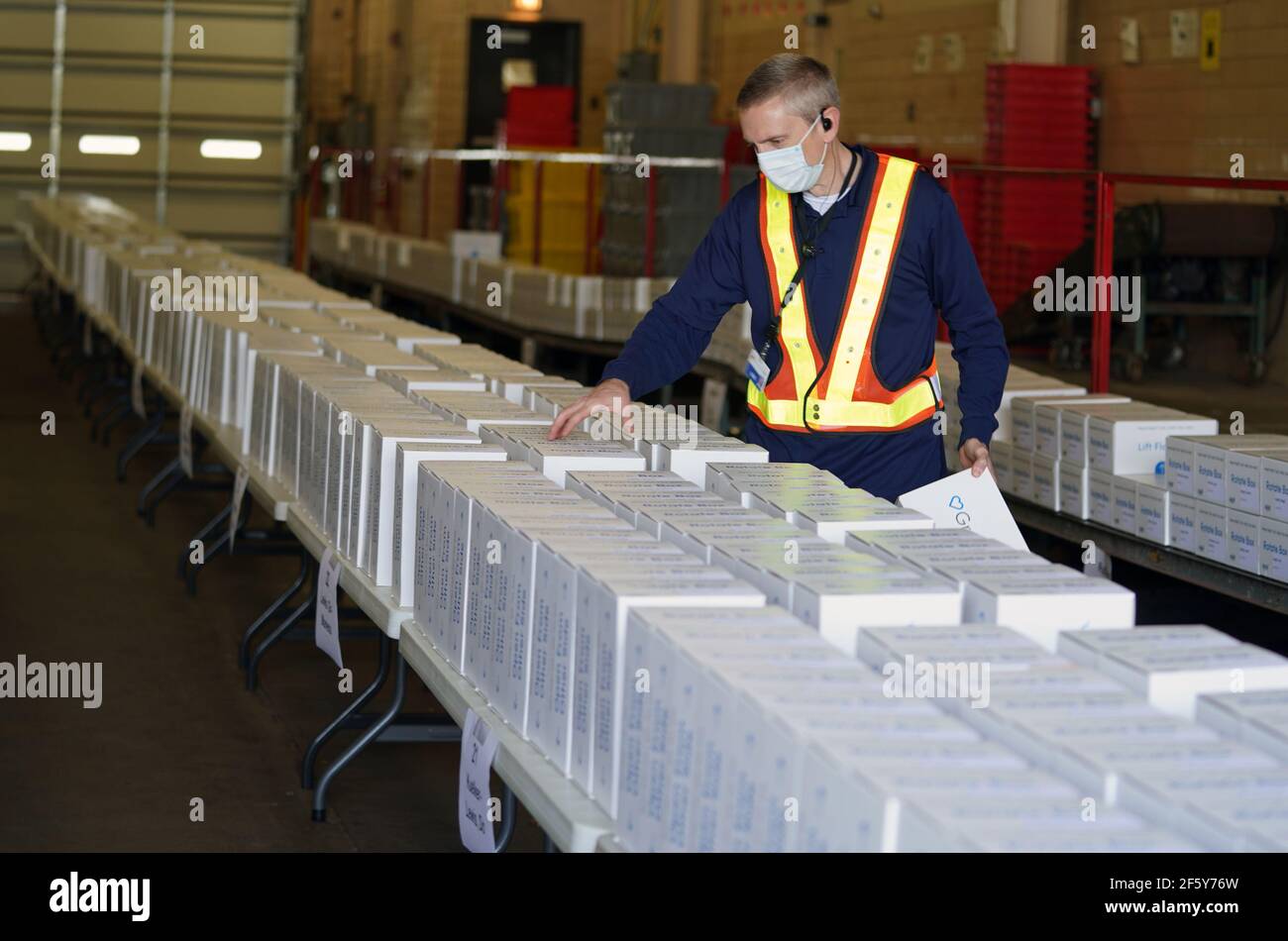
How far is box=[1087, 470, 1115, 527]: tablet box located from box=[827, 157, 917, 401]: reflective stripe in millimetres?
1850

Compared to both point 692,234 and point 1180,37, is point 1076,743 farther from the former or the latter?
point 692,234

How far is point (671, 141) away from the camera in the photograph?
14875 millimetres

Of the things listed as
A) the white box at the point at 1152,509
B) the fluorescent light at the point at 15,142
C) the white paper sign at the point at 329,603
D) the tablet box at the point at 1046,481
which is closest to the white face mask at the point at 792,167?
the white paper sign at the point at 329,603

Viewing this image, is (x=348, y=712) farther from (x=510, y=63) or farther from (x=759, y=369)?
(x=510, y=63)

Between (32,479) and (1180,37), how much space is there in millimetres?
7484

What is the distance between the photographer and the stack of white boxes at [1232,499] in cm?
498

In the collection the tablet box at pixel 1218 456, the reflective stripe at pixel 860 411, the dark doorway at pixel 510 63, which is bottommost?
the tablet box at pixel 1218 456

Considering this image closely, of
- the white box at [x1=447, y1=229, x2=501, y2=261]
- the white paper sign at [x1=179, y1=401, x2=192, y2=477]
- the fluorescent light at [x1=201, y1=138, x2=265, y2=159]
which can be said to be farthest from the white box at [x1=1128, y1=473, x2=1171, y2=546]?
the fluorescent light at [x1=201, y1=138, x2=265, y2=159]

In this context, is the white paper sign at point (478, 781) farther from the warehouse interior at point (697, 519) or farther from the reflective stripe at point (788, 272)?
the reflective stripe at point (788, 272)

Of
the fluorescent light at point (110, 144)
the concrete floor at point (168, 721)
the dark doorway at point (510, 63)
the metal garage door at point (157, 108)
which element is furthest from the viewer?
the dark doorway at point (510, 63)

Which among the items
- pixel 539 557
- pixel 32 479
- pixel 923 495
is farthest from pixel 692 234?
pixel 539 557

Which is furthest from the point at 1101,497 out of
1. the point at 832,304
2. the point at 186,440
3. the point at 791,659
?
the point at 186,440

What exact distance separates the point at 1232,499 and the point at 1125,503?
58 centimetres

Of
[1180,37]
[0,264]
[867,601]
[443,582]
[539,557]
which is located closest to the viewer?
[867,601]
